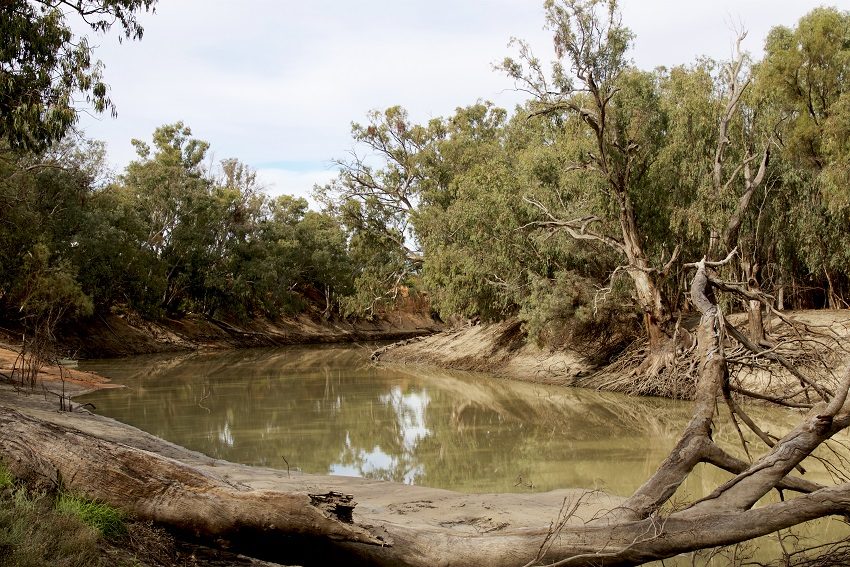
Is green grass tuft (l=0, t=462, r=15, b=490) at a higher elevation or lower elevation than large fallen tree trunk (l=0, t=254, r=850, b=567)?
higher

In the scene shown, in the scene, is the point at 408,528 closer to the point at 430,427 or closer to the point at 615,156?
the point at 430,427

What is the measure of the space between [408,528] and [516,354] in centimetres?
2107

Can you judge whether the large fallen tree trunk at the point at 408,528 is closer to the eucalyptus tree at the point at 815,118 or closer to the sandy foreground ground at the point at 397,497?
the sandy foreground ground at the point at 397,497

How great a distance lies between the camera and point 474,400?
19.2 metres

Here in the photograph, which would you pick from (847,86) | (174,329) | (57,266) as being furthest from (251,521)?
(174,329)

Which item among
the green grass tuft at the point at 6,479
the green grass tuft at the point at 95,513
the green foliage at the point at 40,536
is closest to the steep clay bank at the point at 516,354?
the green grass tuft at the point at 95,513

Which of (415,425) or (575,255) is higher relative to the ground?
(575,255)

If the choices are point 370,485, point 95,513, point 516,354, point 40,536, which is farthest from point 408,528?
point 516,354

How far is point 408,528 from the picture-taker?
4969 mm

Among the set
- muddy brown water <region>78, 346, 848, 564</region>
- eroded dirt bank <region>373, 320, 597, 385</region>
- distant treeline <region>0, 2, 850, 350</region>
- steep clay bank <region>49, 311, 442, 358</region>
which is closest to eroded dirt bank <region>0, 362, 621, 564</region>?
muddy brown water <region>78, 346, 848, 564</region>

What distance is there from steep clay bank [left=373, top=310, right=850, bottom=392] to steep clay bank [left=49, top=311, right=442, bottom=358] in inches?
425

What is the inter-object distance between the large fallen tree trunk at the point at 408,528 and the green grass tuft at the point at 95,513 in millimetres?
124

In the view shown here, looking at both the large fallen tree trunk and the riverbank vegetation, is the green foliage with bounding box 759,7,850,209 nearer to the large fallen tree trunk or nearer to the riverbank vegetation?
the riverbank vegetation

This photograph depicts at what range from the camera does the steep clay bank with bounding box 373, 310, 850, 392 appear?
18.3 metres
